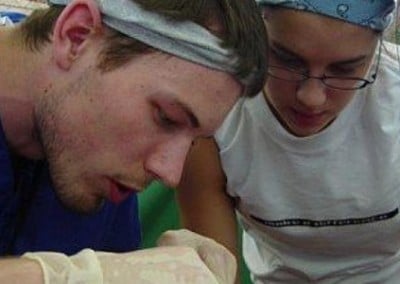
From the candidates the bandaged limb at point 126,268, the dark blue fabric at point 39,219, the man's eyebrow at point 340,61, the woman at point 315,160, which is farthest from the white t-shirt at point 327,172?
the bandaged limb at point 126,268

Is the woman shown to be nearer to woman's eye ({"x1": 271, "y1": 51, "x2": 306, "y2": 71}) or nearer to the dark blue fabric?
woman's eye ({"x1": 271, "y1": 51, "x2": 306, "y2": 71})

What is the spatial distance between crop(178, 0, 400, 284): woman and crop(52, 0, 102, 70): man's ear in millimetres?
308

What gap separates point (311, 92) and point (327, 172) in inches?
7.1

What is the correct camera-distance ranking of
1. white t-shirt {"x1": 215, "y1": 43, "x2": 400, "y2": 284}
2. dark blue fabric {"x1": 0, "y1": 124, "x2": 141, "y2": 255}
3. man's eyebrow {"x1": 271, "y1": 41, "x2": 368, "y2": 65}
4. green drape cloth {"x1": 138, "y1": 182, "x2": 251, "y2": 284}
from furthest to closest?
green drape cloth {"x1": 138, "y1": 182, "x2": 251, "y2": 284}, white t-shirt {"x1": 215, "y1": 43, "x2": 400, "y2": 284}, man's eyebrow {"x1": 271, "y1": 41, "x2": 368, "y2": 65}, dark blue fabric {"x1": 0, "y1": 124, "x2": 141, "y2": 255}

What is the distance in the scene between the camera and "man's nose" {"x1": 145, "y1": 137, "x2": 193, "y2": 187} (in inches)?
41.8

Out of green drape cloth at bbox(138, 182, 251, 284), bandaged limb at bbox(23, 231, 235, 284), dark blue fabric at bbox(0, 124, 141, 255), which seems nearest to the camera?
bandaged limb at bbox(23, 231, 235, 284)

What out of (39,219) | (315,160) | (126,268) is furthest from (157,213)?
(126,268)

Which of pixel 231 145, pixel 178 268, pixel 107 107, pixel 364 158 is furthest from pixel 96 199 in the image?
pixel 364 158

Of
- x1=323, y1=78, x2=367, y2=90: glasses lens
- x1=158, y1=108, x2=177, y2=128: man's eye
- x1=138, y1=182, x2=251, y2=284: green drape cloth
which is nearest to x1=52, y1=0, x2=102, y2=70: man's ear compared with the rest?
x1=158, y1=108, x2=177, y2=128: man's eye

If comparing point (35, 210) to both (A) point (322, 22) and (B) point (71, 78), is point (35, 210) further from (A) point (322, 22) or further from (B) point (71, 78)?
(A) point (322, 22)

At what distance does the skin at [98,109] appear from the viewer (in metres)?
1.03

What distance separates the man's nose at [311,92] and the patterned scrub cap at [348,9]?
0.10 m

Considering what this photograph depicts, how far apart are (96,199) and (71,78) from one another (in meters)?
0.15

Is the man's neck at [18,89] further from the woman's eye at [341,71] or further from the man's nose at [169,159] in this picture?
the woman's eye at [341,71]
